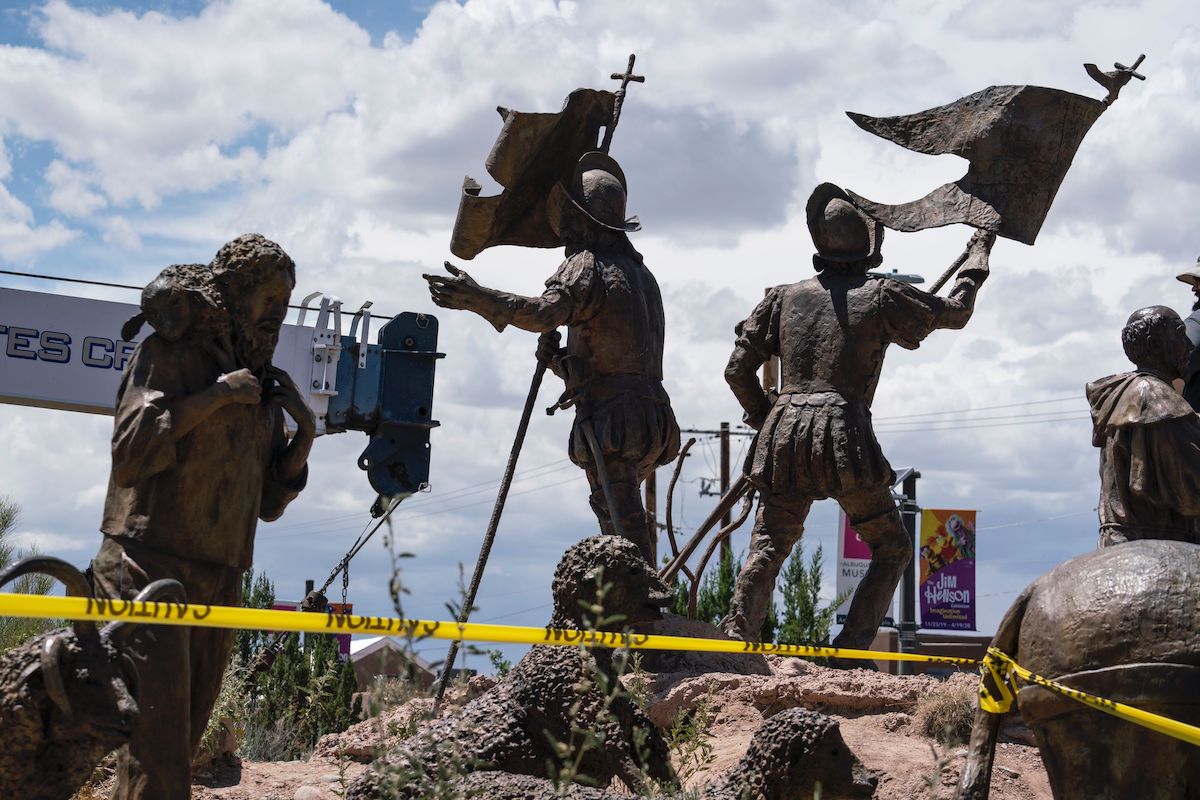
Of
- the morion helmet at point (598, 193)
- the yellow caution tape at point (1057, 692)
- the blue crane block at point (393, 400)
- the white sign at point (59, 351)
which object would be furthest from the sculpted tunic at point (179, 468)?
the white sign at point (59, 351)

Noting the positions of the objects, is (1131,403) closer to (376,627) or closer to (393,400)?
(376,627)

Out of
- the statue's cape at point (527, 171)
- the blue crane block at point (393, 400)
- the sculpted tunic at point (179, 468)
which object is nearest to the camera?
the sculpted tunic at point (179, 468)

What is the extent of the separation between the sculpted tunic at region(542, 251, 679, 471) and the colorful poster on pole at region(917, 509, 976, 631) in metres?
10.3

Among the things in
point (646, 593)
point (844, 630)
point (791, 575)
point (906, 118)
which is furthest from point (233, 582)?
point (791, 575)

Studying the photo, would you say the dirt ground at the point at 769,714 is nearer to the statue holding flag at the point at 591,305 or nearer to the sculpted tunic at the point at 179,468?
the statue holding flag at the point at 591,305

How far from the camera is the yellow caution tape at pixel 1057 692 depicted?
4035 millimetres

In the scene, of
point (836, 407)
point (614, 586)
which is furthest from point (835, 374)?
point (614, 586)

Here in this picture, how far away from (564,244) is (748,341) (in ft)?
3.70

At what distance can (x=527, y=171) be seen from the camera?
30.9 feet

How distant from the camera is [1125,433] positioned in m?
6.88

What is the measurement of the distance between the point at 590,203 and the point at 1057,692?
207 inches

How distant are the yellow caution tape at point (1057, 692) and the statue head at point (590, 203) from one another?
4.86 meters

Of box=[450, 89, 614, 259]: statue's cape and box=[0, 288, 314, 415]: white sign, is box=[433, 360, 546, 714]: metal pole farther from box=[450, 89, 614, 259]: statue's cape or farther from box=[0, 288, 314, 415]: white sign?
box=[0, 288, 314, 415]: white sign

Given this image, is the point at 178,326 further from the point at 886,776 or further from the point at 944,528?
the point at 944,528
